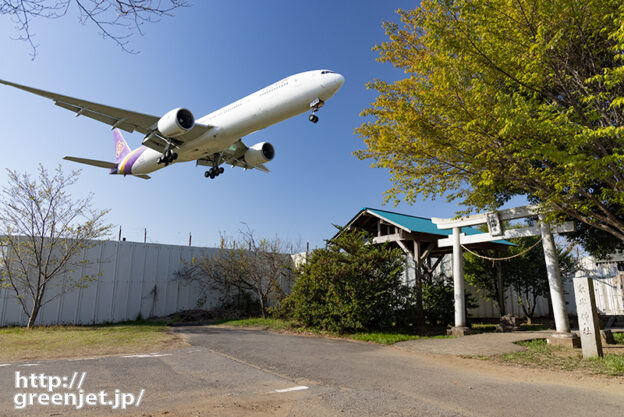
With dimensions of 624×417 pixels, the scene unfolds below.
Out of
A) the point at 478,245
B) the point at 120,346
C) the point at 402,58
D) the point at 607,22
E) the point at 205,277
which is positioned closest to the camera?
the point at 607,22

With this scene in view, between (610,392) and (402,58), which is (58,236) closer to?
(402,58)

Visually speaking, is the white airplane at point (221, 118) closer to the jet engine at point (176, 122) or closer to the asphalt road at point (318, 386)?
the jet engine at point (176, 122)

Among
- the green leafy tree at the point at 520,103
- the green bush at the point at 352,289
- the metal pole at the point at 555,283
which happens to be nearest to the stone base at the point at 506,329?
the green bush at the point at 352,289

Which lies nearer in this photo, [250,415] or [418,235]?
[250,415]

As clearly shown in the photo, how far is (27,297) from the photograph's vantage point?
15.9m

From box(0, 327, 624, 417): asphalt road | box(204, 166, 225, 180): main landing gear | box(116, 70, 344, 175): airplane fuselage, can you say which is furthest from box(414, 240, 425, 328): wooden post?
box(204, 166, 225, 180): main landing gear

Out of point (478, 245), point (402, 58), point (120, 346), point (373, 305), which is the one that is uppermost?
point (402, 58)

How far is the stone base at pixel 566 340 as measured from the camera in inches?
332

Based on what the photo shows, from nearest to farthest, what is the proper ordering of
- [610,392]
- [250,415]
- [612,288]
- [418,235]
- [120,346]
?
[250,415] < [610,392] < [120,346] < [418,235] < [612,288]

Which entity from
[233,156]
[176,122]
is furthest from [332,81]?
[233,156]

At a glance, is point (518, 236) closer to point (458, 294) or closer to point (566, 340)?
point (458, 294)

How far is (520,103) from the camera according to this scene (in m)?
6.79

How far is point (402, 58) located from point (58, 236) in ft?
49.0

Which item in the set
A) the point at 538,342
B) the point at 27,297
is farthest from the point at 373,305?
the point at 27,297
